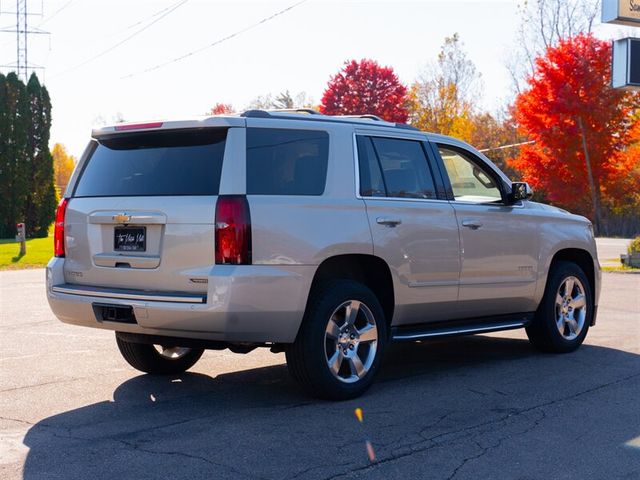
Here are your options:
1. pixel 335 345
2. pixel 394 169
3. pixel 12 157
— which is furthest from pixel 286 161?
pixel 12 157

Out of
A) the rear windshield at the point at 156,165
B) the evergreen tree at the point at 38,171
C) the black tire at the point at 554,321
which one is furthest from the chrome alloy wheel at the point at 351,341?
the evergreen tree at the point at 38,171

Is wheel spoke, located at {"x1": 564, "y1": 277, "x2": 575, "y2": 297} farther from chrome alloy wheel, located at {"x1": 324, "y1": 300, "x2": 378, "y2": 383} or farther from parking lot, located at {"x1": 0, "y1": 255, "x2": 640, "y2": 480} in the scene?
chrome alloy wheel, located at {"x1": 324, "y1": 300, "x2": 378, "y2": 383}

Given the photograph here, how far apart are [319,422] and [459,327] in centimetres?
212

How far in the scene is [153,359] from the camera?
7.34m

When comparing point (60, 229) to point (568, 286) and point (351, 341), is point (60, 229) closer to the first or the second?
point (351, 341)

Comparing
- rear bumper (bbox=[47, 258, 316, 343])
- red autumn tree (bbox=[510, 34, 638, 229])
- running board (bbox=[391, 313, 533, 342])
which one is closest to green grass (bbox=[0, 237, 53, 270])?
running board (bbox=[391, 313, 533, 342])

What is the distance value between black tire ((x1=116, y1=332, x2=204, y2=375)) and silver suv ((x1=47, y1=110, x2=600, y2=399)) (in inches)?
0.7

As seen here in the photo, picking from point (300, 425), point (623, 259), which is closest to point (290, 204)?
point (300, 425)

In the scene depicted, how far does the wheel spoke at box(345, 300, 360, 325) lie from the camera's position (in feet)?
21.1

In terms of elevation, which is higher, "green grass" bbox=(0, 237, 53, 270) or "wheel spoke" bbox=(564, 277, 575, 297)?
"wheel spoke" bbox=(564, 277, 575, 297)

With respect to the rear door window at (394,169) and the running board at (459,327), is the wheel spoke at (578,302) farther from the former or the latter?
the rear door window at (394,169)

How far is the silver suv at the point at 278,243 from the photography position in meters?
5.86

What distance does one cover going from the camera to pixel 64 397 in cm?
656

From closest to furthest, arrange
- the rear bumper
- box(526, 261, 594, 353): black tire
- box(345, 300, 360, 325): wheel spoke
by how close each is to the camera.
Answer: the rear bumper
box(345, 300, 360, 325): wheel spoke
box(526, 261, 594, 353): black tire
